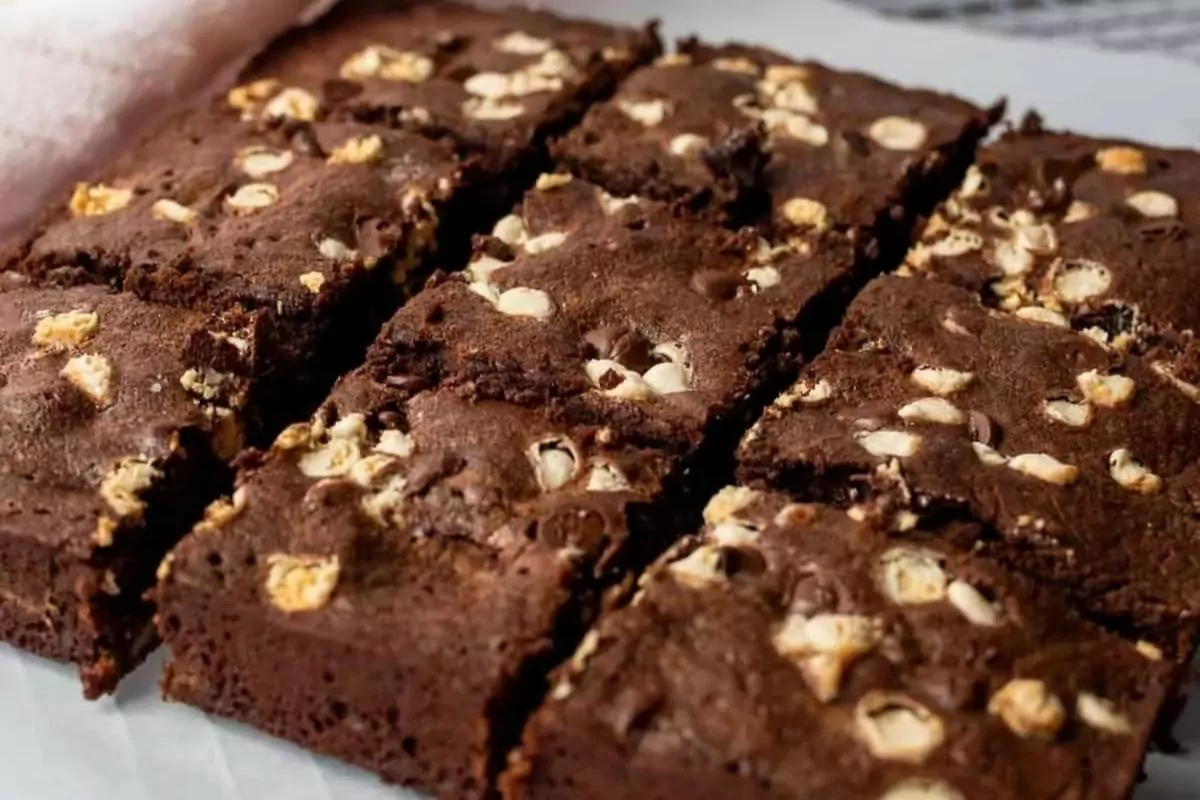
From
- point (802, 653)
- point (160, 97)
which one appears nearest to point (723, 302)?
point (802, 653)

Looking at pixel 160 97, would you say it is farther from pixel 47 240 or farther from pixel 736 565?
pixel 736 565

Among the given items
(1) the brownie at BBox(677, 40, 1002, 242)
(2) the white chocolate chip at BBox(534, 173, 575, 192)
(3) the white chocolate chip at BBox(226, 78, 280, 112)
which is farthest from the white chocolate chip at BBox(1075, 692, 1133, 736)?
(3) the white chocolate chip at BBox(226, 78, 280, 112)

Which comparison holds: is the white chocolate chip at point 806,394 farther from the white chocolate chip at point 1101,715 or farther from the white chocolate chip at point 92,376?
the white chocolate chip at point 92,376

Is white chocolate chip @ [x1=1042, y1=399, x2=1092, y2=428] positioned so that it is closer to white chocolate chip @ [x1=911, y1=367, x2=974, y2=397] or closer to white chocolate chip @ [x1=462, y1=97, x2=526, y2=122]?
white chocolate chip @ [x1=911, y1=367, x2=974, y2=397]

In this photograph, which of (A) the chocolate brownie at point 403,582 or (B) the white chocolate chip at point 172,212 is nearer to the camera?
(A) the chocolate brownie at point 403,582

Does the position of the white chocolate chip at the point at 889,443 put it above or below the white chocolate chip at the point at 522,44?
below

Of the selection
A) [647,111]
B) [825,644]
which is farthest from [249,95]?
[825,644]

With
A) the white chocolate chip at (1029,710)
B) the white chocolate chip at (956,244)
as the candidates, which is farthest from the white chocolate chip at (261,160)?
the white chocolate chip at (1029,710)
